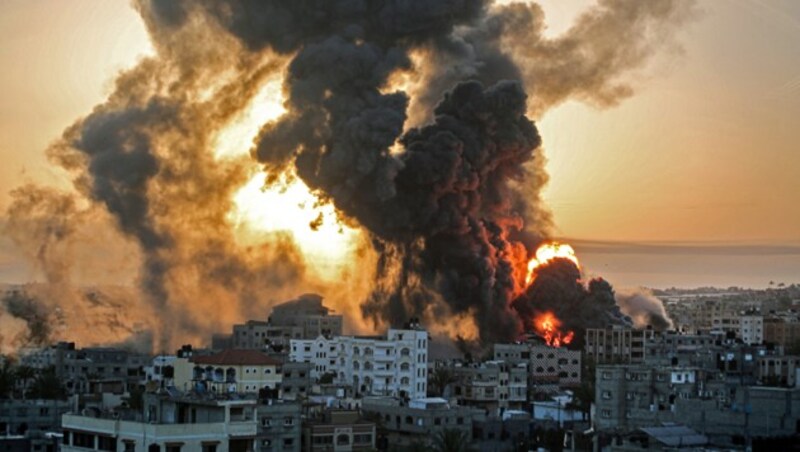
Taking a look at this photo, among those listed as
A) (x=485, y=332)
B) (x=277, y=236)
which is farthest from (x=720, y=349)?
(x=277, y=236)

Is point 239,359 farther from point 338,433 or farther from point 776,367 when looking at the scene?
point 776,367

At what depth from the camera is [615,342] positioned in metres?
103

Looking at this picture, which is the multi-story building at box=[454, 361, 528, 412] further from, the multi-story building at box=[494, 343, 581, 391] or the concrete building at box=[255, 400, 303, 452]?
the concrete building at box=[255, 400, 303, 452]

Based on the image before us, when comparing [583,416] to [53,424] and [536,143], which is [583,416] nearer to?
[53,424]

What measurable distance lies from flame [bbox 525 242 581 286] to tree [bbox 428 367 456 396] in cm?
2205

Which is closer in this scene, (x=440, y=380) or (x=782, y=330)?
(x=440, y=380)

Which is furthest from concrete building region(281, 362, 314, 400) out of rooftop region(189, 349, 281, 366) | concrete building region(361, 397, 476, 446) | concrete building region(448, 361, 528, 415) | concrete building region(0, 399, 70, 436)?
concrete building region(0, 399, 70, 436)

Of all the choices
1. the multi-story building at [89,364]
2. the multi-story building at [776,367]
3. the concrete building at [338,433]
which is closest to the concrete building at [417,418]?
the concrete building at [338,433]

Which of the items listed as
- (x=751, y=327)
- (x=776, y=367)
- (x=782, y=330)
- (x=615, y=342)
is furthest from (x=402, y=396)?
(x=751, y=327)

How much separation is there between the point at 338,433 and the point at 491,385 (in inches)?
951

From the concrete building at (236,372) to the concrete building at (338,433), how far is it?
2546mm

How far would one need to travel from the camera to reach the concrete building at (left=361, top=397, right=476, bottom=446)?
66.2 meters

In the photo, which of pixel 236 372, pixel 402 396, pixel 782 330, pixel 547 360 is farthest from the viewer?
pixel 782 330

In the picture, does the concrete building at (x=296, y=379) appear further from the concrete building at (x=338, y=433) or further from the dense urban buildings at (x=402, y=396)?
the concrete building at (x=338, y=433)
